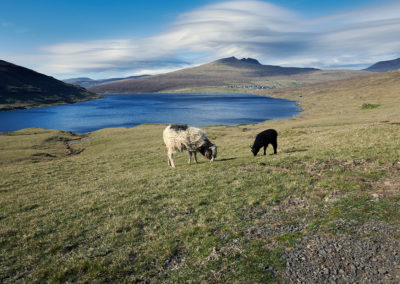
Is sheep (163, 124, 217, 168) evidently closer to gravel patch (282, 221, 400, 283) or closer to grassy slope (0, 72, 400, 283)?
grassy slope (0, 72, 400, 283)

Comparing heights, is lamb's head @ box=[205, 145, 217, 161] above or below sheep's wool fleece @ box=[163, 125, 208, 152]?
below

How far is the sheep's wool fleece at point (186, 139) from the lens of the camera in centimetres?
2177

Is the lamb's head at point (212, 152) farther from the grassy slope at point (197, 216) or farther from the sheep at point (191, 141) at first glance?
the grassy slope at point (197, 216)

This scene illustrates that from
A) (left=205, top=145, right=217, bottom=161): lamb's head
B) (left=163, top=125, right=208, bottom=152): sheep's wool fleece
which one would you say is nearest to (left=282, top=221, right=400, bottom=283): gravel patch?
(left=205, top=145, right=217, bottom=161): lamb's head

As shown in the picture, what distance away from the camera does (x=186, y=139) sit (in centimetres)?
2195

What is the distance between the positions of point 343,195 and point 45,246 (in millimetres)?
13740

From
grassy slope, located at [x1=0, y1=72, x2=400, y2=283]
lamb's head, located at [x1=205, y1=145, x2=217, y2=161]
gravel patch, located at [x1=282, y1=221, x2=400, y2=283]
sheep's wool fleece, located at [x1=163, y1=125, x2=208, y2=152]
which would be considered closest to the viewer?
gravel patch, located at [x1=282, y1=221, x2=400, y2=283]

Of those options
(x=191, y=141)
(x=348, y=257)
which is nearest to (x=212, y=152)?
(x=191, y=141)

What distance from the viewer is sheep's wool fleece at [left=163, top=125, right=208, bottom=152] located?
71.4ft

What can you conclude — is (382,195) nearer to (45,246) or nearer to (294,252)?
(294,252)

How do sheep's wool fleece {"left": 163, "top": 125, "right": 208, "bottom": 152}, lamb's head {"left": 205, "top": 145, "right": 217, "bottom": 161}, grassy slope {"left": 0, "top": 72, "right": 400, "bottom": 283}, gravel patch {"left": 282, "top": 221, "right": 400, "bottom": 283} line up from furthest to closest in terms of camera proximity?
lamb's head {"left": 205, "top": 145, "right": 217, "bottom": 161} < sheep's wool fleece {"left": 163, "top": 125, "right": 208, "bottom": 152} < grassy slope {"left": 0, "top": 72, "right": 400, "bottom": 283} < gravel patch {"left": 282, "top": 221, "right": 400, "bottom": 283}

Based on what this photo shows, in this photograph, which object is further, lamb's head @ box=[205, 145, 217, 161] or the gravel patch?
lamb's head @ box=[205, 145, 217, 161]

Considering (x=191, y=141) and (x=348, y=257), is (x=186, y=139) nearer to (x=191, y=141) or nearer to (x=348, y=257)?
(x=191, y=141)

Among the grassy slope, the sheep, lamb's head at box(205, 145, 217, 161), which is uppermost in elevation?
the sheep
